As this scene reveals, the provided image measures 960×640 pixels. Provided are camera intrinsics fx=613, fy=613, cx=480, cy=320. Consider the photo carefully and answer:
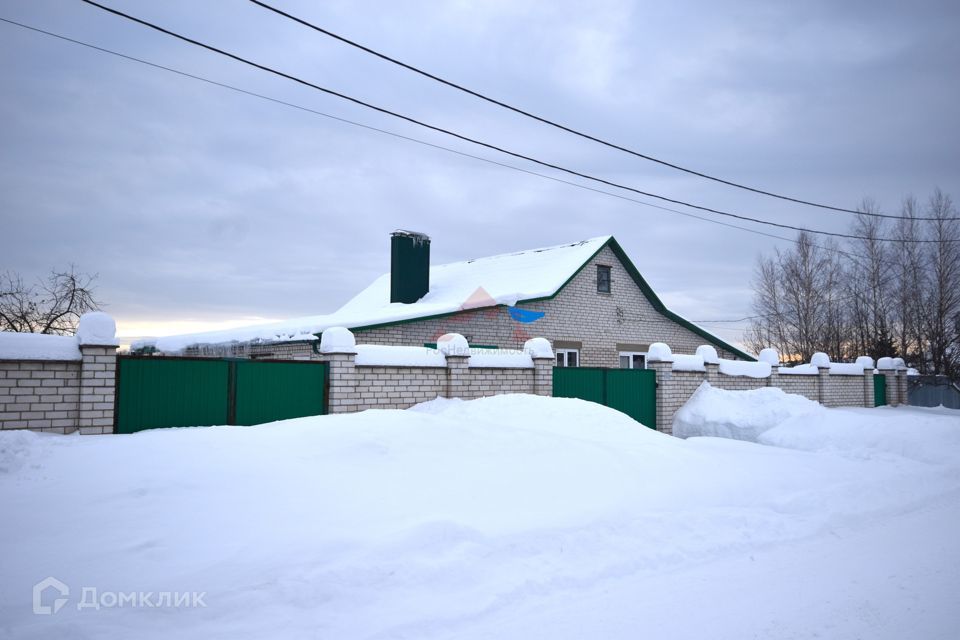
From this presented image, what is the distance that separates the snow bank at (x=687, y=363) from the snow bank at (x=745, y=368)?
3.77ft

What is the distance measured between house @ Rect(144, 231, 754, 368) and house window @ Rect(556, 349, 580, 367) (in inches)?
1.5

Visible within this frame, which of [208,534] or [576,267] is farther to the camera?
[576,267]

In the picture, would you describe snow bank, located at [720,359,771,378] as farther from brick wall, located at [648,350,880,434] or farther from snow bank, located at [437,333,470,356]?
snow bank, located at [437,333,470,356]

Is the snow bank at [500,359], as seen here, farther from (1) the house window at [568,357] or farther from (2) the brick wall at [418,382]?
(1) the house window at [568,357]

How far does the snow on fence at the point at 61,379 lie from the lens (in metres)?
7.75

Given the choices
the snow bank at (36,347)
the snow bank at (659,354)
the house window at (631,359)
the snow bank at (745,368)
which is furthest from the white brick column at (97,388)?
the house window at (631,359)

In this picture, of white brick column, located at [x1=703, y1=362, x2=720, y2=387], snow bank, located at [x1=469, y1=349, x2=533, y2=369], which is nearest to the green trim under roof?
white brick column, located at [x1=703, y1=362, x2=720, y2=387]

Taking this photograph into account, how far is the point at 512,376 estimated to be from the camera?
13547mm

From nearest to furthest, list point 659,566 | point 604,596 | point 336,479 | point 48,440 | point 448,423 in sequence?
point 604,596 < point 659,566 < point 336,479 < point 48,440 < point 448,423

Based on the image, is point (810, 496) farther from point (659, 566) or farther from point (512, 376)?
point (512, 376)

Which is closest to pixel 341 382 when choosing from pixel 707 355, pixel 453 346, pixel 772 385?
pixel 453 346

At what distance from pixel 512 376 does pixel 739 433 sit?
6.14m

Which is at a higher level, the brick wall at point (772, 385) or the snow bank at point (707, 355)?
the snow bank at point (707, 355)

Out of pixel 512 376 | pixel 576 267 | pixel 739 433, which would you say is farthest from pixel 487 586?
pixel 576 267
